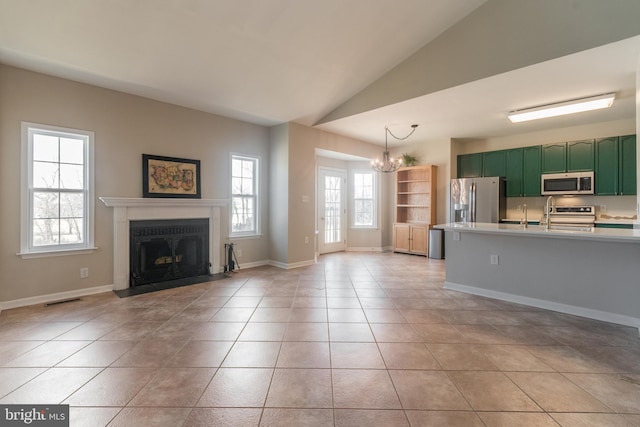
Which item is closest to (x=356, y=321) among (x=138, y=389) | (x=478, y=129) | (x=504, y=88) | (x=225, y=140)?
(x=138, y=389)

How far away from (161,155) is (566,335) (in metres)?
5.57

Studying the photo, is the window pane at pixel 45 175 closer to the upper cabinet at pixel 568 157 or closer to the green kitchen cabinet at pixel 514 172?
the green kitchen cabinet at pixel 514 172

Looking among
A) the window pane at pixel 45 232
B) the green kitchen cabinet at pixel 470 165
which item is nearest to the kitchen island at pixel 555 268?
the green kitchen cabinet at pixel 470 165

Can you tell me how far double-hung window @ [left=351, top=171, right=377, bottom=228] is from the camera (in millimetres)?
7738

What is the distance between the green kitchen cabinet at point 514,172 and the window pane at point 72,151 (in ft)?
25.0

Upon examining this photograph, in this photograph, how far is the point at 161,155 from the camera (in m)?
4.46

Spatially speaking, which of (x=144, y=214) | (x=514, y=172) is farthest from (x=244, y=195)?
(x=514, y=172)

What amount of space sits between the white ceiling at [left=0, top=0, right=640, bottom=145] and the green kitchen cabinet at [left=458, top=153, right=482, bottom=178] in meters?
1.71

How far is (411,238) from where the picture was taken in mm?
7035

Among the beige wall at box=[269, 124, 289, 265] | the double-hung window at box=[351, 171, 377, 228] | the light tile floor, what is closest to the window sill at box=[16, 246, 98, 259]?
the light tile floor

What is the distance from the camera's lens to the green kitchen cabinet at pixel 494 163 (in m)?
6.11

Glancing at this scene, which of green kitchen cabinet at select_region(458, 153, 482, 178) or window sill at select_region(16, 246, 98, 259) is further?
green kitchen cabinet at select_region(458, 153, 482, 178)

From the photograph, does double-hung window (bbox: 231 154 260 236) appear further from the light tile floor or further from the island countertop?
the island countertop

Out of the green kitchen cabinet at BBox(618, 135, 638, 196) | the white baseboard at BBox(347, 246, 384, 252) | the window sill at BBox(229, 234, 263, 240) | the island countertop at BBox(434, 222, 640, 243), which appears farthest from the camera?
the white baseboard at BBox(347, 246, 384, 252)
